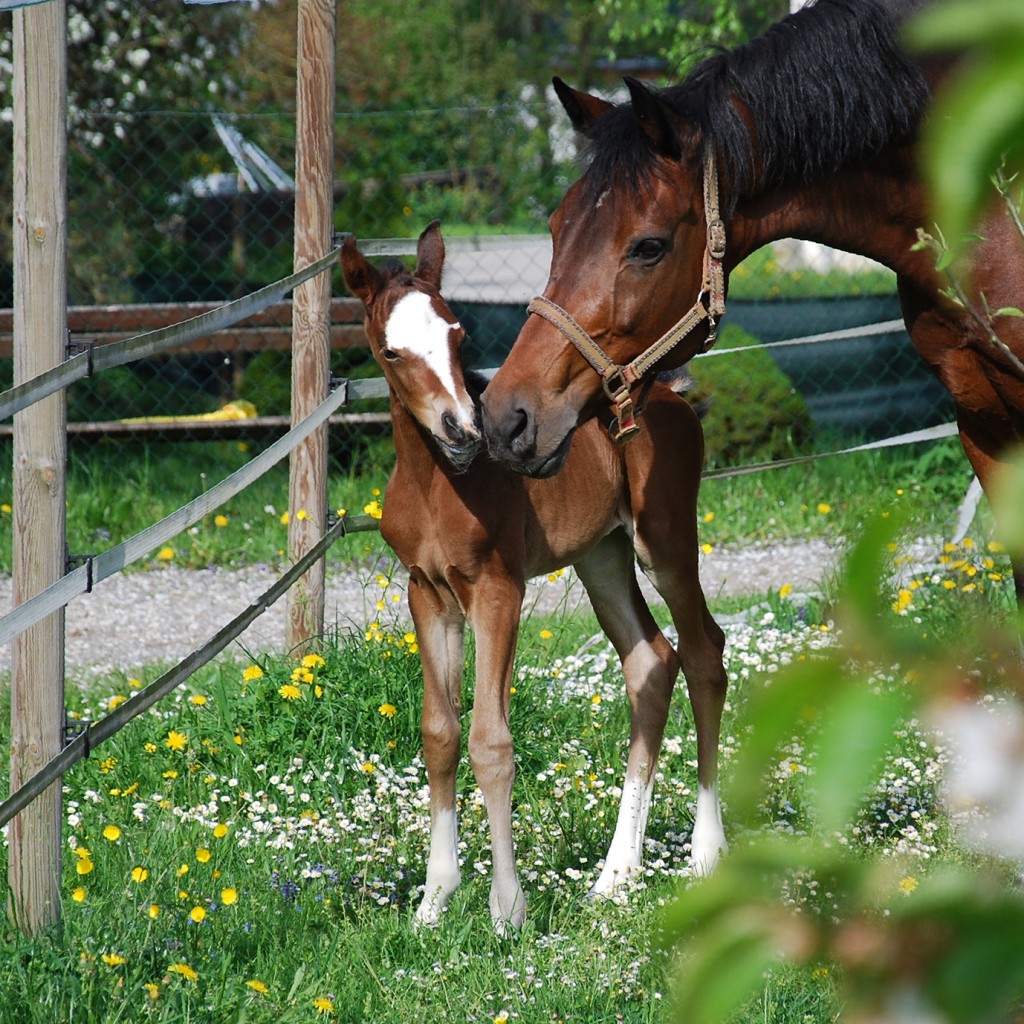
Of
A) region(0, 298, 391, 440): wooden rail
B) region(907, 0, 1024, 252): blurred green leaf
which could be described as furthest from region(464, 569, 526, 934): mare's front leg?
region(0, 298, 391, 440): wooden rail

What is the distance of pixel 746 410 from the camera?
28.0ft

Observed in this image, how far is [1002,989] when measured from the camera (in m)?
0.48

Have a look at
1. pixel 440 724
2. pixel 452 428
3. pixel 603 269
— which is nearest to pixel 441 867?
pixel 440 724

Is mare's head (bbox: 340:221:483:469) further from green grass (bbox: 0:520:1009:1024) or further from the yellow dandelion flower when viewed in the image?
the yellow dandelion flower

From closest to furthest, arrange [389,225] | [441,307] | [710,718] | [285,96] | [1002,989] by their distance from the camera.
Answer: [1002,989], [441,307], [710,718], [389,225], [285,96]

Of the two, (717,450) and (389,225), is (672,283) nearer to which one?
(717,450)

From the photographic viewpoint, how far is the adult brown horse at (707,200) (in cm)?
271

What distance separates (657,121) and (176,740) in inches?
93.5

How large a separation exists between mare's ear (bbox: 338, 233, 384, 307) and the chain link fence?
169 inches

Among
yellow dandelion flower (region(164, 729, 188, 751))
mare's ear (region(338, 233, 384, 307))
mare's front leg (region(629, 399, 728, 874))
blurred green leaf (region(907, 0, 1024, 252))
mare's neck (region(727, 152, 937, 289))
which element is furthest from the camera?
yellow dandelion flower (region(164, 729, 188, 751))

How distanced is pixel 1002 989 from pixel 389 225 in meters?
9.38

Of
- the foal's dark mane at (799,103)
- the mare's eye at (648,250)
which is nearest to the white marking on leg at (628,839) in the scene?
the mare's eye at (648,250)

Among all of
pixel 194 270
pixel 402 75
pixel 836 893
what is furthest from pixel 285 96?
pixel 836 893

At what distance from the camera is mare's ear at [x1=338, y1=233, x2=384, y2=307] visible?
3.24 meters
